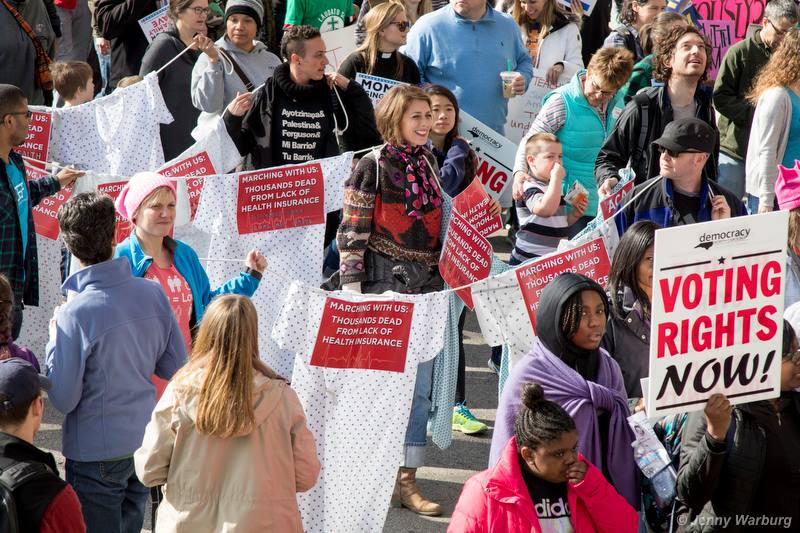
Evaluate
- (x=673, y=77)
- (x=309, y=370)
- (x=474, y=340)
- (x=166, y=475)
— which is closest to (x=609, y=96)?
(x=673, y=77)

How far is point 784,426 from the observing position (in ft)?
13.8

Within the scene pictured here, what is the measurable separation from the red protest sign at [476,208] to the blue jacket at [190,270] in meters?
1.27

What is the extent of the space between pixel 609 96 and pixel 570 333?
3.73 meters

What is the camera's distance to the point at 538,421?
396 cm

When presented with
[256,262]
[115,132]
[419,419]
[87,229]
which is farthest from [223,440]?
[115,132]

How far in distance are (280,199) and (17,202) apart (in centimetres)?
147

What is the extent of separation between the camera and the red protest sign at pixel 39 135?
23.8 feet

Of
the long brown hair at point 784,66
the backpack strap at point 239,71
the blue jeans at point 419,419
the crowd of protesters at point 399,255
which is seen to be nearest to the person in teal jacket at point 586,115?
the crowd of protesters at point 399,255

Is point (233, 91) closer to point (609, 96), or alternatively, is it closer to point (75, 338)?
point (609, 96)

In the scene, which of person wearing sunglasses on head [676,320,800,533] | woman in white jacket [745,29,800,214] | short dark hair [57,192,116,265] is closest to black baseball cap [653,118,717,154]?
woman in white jacket [745,29,800,214]

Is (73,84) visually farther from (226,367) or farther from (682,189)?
(226,367)

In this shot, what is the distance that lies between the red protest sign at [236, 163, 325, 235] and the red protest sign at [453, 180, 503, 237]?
38.6 inches

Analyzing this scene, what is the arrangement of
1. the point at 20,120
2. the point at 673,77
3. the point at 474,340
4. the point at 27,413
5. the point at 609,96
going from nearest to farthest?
the point at 27,413
the point at 20,120
the point at 673,77
the point at 609,96
the point at 474,340

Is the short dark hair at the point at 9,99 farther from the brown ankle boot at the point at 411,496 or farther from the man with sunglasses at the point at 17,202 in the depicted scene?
the brown ankle boot at the point at 411,496
